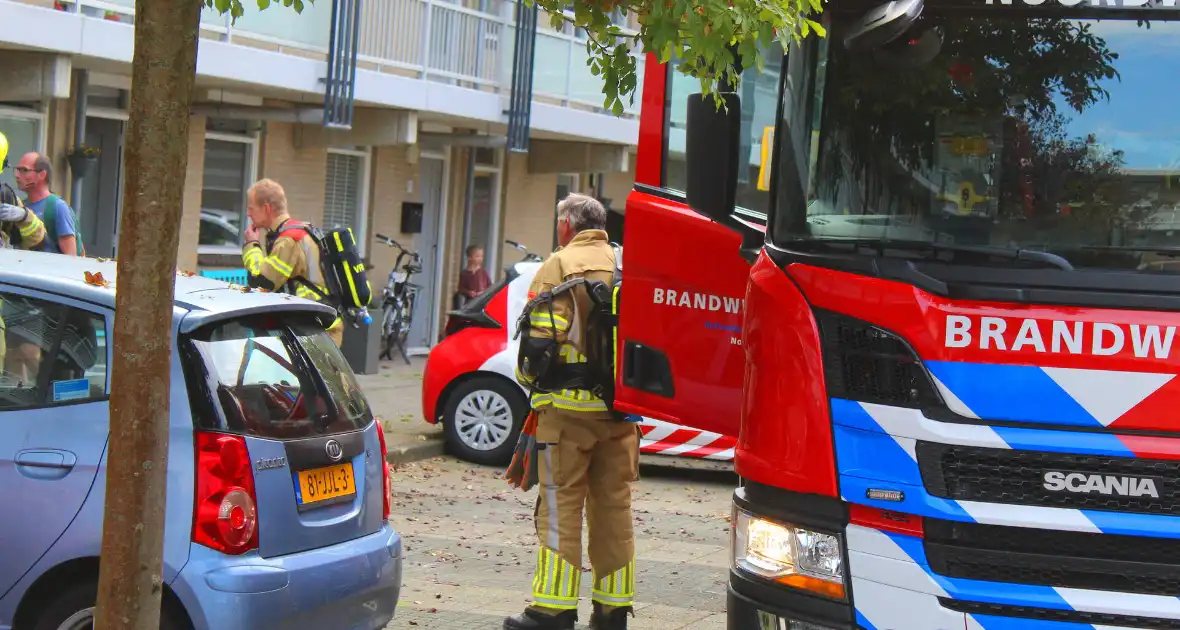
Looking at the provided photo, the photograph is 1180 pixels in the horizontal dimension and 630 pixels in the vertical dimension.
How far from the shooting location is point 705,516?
36.0 ft

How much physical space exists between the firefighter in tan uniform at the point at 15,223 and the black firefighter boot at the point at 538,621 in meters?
3.82

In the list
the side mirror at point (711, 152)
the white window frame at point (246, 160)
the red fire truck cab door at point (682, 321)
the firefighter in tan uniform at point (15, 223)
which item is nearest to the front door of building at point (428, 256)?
the white window frame at point (246, 160)

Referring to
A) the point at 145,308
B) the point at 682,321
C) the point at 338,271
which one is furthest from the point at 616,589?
the point at 338,271

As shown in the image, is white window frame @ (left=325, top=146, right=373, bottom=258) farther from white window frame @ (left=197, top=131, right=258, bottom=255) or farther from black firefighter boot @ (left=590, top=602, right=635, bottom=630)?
black firefighter boot @ (left=590, top=602, right=635, bottom=630)

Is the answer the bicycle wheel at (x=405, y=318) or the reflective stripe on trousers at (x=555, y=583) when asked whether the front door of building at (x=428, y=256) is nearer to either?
the bicycle wheel at (x=405, y=318)

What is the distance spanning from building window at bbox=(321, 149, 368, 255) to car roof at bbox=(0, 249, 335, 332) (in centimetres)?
1334

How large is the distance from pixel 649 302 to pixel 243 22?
9.37m

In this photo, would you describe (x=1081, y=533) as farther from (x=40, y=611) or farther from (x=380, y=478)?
(x=40, y=611)

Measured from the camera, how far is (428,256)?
21641mm

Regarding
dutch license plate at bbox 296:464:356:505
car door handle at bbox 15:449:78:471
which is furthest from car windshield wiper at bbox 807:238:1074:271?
car door handle at bbox 15:449:78:471

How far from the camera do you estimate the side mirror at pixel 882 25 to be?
5.02 meters

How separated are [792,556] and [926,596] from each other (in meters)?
0.43

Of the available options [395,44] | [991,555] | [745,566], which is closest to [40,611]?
[745,566]

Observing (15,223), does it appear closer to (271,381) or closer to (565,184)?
(271,381)
